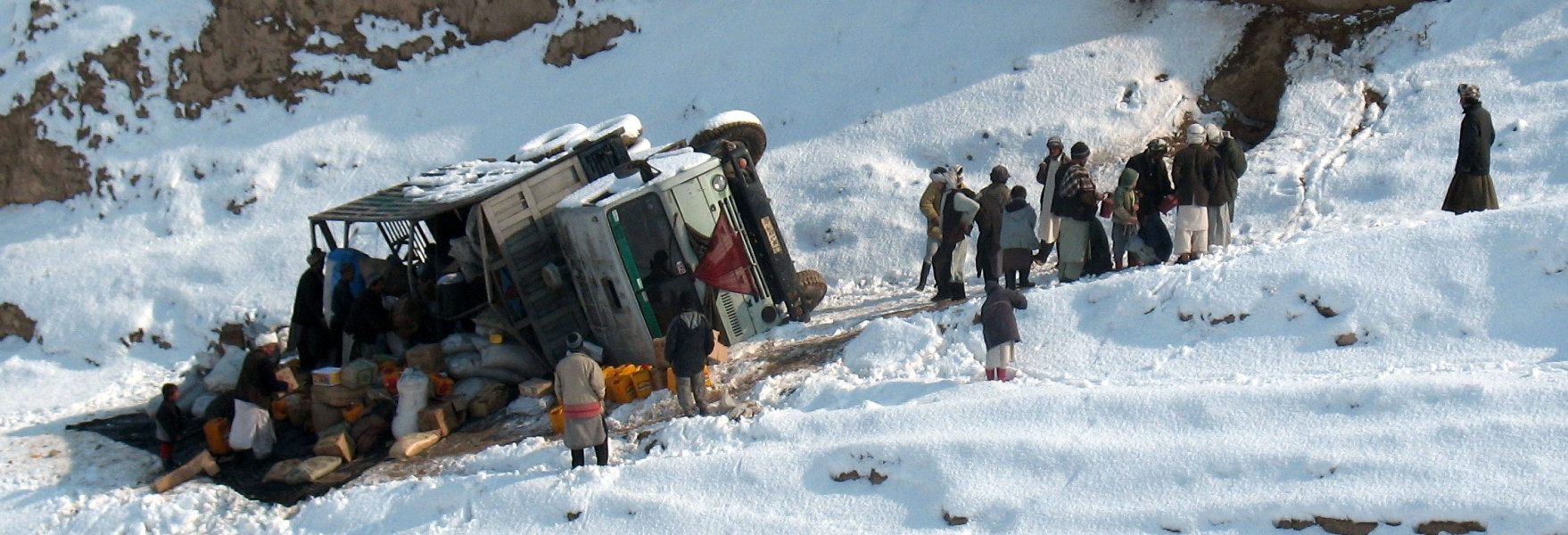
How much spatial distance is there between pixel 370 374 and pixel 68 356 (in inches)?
258

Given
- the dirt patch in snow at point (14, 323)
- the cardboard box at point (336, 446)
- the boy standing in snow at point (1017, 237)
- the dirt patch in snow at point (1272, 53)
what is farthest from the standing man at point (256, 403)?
the dirt patch in snow at point (1272, 53)

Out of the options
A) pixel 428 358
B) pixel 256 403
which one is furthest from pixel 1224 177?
pixel 256 403

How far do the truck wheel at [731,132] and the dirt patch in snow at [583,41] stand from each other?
596 centimetres

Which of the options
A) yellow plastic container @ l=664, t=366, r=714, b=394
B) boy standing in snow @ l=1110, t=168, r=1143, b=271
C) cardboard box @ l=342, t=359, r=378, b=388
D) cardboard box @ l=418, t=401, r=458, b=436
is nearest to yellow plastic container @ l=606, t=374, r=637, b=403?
yellow plastic container @ l=664, t=366, r=714, b=394

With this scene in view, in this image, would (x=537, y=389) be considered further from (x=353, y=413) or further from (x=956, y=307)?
(x=956, y=307)

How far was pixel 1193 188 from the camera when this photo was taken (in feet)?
36.2

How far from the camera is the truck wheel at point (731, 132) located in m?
12.5

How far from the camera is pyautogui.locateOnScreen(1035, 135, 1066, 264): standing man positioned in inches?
469

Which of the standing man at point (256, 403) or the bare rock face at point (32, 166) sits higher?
the bare rock face at point (32, 166)

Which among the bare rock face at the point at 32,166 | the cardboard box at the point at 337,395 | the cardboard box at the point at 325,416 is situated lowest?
the cardboard box at the point at 325,416

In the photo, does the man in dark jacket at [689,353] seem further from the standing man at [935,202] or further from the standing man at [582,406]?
the standing man at [935,202]

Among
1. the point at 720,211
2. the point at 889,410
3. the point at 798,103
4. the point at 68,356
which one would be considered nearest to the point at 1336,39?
the point at 798,103

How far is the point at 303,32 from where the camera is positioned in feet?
61.6

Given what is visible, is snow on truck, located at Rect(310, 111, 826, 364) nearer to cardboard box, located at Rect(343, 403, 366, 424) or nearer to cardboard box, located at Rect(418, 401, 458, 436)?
cardboard box, located at Rect(418, 401, 458, 436)
